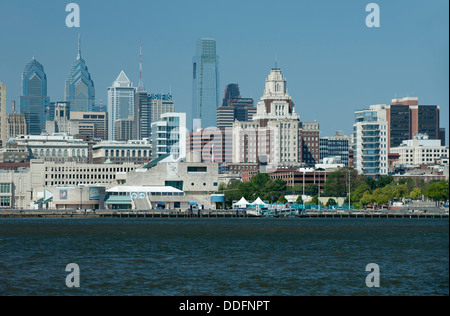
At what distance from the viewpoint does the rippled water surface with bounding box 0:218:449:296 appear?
60.0 meters

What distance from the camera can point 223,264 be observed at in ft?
250

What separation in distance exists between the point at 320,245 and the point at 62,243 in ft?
89.8

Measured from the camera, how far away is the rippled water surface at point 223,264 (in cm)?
6000
